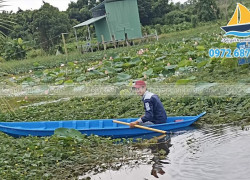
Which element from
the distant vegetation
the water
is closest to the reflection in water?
the water

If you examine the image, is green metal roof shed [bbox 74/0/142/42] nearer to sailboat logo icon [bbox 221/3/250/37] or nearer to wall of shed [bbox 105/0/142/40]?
wall of shed [bbox 105/0/142/40]

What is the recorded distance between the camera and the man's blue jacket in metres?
6.89

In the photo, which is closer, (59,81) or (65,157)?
(65,157)

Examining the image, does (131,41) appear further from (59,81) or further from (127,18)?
(59,81)

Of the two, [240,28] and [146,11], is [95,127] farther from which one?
[146,11]

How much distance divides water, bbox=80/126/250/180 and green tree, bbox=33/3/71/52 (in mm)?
23096

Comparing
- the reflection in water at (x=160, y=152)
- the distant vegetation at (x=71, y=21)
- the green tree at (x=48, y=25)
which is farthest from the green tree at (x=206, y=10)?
the reflection in water at (x=160, y=152)

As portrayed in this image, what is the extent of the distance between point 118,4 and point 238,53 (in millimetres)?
18439

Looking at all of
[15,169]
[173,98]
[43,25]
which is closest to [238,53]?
[173,98]

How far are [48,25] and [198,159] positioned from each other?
25101 millimetres

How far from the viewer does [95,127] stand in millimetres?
7574

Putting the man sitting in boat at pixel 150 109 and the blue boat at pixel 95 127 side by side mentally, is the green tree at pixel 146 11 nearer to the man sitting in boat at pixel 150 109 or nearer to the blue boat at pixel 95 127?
the blue boat at pixel 95 127

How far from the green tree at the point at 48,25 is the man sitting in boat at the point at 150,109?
22.1m

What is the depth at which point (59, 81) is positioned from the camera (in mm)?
13477
